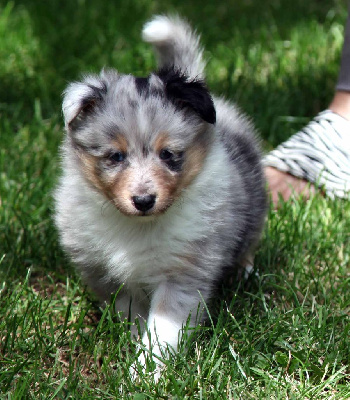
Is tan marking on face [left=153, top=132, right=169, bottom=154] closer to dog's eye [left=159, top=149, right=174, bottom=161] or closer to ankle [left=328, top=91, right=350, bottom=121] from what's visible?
dog's eye [left=159, top=149, right=174, bottom=161]

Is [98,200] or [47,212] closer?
[98,200]

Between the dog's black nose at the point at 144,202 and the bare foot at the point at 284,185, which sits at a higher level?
the dog's black nose at the point at 144,202

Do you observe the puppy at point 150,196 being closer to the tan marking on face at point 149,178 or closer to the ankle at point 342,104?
the tan marking on face at point 149,178

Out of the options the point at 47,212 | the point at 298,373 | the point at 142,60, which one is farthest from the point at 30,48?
the point at 298,373

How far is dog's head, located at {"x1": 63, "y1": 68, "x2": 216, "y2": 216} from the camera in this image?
2.77m

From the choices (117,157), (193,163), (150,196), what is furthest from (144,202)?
(193,163)

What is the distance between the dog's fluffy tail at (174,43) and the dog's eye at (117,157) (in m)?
0.81

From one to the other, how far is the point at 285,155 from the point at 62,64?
2.16 metres

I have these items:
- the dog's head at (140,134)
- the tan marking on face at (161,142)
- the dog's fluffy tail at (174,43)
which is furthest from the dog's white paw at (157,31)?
the tan marking on face at (161,142)

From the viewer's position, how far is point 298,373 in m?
2.85

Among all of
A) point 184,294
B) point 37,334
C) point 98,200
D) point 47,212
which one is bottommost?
point 47,212

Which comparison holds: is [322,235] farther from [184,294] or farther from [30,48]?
[30,48]

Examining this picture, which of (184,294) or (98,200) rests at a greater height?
(98,200)

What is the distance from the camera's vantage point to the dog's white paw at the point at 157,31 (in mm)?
3465
